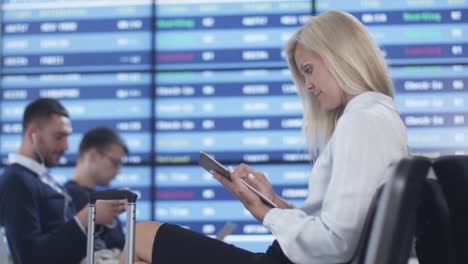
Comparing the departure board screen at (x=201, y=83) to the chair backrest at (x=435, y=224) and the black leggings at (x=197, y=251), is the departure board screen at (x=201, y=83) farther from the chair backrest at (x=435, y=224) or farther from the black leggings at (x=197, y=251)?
the chair backrest at (x=435, y=224)

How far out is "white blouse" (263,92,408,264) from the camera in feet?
6.40

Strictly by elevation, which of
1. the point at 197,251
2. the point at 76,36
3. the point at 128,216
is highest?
the point at 76,36

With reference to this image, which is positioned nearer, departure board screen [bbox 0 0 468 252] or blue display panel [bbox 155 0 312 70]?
departure board screen [bbox 0 0 468 252]

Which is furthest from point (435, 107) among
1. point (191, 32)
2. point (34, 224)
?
point (34, 224)

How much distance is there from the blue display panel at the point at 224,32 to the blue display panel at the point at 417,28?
12.0 inches

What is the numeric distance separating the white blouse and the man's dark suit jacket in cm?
207

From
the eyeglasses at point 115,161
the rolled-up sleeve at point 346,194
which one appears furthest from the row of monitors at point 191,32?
the rolled-up sleeve at point 346,194

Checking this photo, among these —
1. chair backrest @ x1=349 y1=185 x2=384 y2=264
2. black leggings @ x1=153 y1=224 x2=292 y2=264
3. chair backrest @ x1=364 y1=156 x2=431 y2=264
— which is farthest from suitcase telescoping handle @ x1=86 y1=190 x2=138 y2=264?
chair backrest @ x1=364 y1=156 x2=431 y2=264

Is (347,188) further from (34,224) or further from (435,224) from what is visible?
(34,224)

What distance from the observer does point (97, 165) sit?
4.87 metres

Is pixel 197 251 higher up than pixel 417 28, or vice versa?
pixel 417 28

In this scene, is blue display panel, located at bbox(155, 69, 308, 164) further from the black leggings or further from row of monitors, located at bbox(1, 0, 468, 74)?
A: the black leggings

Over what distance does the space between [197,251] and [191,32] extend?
3089mm

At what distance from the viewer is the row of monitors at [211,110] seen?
16.0 ft
